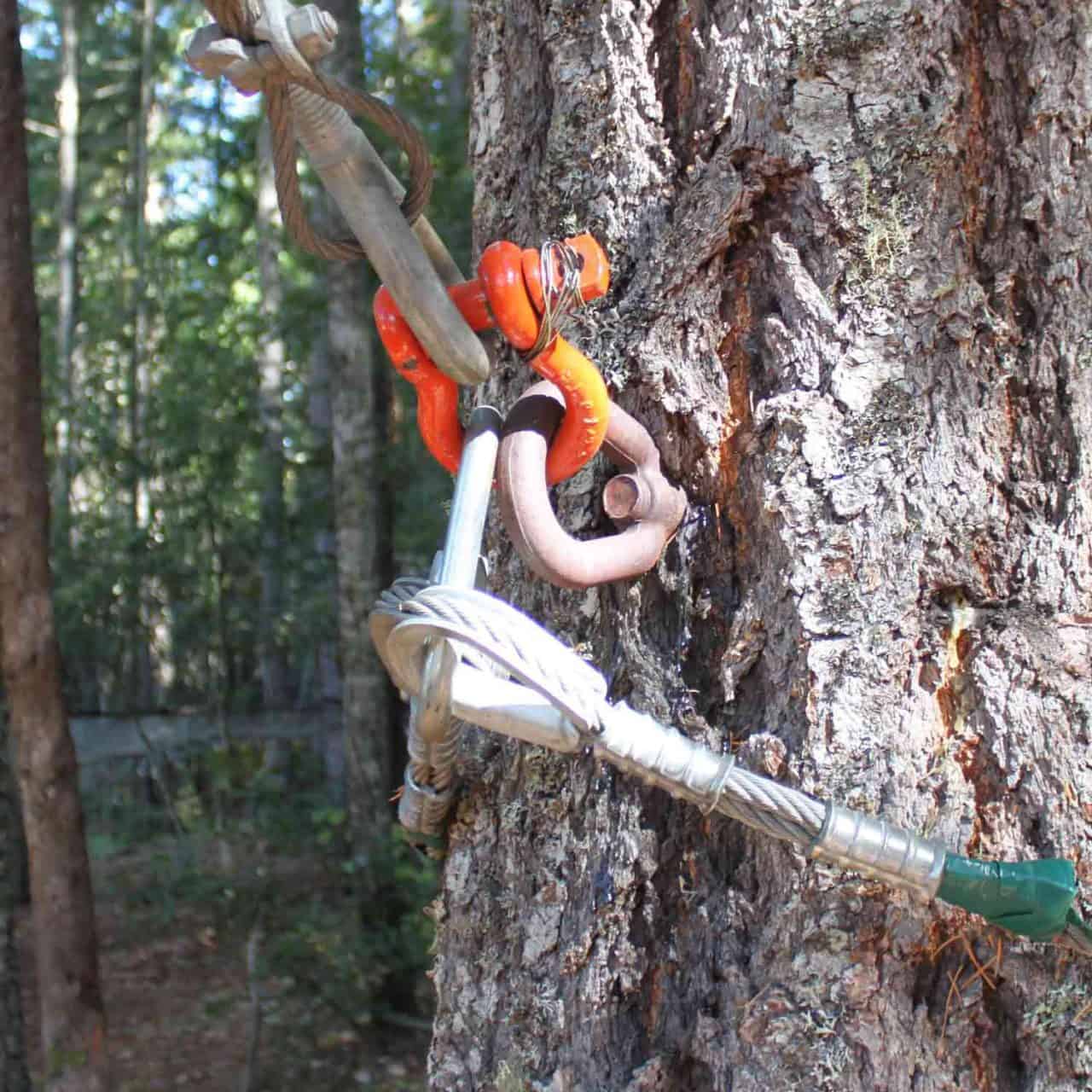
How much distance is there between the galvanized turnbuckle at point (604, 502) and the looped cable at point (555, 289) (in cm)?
4

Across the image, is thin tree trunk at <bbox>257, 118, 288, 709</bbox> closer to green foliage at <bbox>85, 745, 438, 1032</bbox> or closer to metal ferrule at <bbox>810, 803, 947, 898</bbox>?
green foliage at <bbox>85, 745, 438, 1032</bbox>

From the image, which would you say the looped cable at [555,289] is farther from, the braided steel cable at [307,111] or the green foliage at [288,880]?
the green foliage at [288,880]

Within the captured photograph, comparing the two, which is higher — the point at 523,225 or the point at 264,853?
the point at 523,225

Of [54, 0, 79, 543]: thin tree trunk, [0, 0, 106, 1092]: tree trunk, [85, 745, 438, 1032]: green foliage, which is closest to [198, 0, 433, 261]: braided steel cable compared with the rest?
[0, 0, 106, 1092]: tree trunk

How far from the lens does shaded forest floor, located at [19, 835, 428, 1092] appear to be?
4.81 m

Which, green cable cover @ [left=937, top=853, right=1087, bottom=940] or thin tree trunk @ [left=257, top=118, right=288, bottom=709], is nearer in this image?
green cable cover @ [left=937, top=853, right=1087, bottom=940]

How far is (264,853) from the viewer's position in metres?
5.91

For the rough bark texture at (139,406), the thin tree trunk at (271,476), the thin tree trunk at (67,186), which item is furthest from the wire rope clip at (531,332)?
the thin tree trunk at (67,186)

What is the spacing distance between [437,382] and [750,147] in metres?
0.37

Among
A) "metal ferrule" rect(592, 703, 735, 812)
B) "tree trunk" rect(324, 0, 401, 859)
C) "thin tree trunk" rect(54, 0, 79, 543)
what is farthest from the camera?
"thin tree trunk" rect(54, 0, 79, 543)

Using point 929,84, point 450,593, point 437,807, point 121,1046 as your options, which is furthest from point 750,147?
point 121,1046

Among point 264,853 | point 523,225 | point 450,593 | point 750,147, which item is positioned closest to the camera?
point 450,593

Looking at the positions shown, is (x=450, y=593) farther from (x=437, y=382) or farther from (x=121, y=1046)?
(x=121, y=1046)

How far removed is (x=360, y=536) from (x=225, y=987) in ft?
8.43
